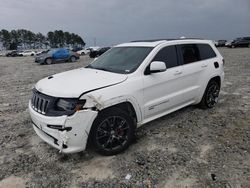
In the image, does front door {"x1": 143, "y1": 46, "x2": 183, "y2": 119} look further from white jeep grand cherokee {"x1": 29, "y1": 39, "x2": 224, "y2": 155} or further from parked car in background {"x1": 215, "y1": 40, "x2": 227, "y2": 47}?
parked car in background {"x1": 215, "y1": 40, "x2": 227, "y2": 47}

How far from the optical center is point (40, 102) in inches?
146

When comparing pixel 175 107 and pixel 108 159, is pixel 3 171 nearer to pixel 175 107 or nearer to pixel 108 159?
pixel 108 159

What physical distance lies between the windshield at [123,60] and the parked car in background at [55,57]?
18891 mm

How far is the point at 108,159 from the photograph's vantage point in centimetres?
376

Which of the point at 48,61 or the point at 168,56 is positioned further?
the point at 48,61

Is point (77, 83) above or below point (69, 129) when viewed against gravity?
above

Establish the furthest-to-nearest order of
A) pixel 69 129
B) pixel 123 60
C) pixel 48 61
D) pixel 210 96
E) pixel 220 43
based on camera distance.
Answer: pixel 220 43 → pixel 48 61 → pixel 210 96 → pixel 123 60 → pixel 69 129

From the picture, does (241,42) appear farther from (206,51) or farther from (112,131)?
(112,131)

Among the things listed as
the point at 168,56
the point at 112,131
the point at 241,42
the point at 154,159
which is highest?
the point at 241,42

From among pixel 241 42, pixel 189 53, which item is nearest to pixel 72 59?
pixel 189 53

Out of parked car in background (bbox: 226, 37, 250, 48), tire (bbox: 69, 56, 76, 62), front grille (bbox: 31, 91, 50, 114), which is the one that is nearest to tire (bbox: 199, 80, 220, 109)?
front grille (bbox: 31, 91, 50, 114)

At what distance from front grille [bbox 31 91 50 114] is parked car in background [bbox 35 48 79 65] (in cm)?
1976

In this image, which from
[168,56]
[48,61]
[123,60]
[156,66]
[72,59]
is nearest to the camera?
[156,66]

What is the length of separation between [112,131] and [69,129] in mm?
712
